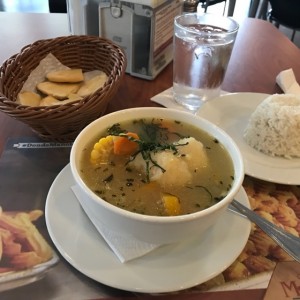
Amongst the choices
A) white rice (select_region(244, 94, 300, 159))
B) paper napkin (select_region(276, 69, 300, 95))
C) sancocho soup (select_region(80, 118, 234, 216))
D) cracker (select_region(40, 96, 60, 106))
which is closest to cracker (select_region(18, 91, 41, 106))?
cracker (select_region(40, 96, 60, 106))

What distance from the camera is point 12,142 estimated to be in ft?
2.66

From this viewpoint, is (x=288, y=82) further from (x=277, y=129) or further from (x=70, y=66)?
(x=70, y=66)

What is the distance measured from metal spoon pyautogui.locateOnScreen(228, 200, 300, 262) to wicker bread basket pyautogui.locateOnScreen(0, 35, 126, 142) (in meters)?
0.35

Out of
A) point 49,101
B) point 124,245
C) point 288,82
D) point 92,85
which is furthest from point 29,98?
point 288,82

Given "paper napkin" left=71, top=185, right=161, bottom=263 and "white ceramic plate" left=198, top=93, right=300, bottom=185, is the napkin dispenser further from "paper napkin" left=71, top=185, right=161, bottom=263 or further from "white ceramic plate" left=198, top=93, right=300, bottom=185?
"paper napkin" left=71, top=185, right=161, bottom=263

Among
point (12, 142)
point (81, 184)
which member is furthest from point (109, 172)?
point (12, 142)

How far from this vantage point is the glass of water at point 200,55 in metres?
0.92

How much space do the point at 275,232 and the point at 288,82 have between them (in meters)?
0.59

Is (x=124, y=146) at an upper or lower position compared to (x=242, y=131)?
upper

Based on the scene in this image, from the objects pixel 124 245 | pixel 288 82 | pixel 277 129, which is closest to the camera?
pixel 124 245

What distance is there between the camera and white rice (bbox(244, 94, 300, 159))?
0.79 metres

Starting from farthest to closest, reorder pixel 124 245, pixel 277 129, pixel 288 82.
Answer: pixel 288 82 → pixel 277 129 → pixel 124 245

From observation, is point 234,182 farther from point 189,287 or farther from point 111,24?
point 111,24

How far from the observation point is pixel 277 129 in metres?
0.80
